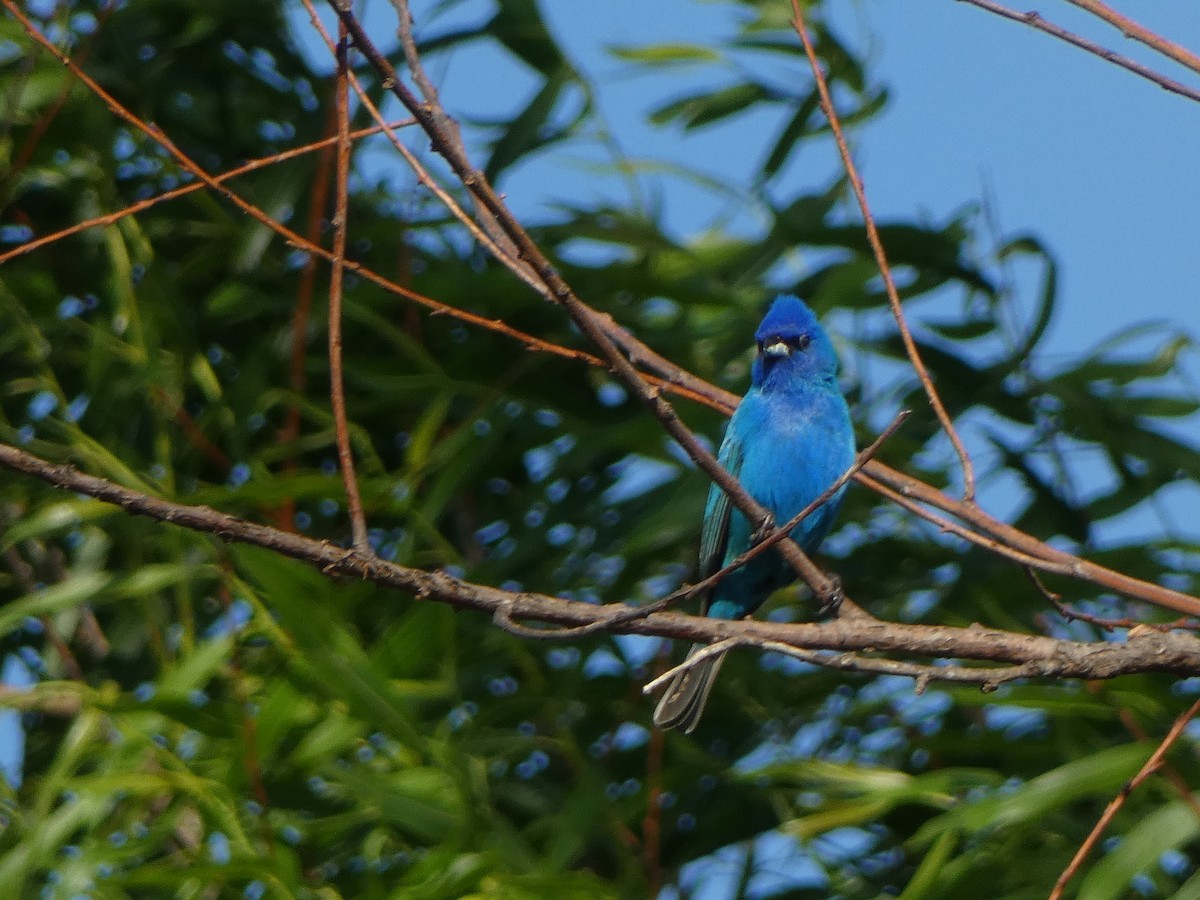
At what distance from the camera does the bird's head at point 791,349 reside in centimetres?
374

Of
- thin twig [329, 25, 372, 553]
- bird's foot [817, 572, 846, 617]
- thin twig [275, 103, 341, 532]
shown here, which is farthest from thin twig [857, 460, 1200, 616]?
thin twig [275, 103, 341, 532]

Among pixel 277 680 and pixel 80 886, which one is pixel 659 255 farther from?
pixel 80 886

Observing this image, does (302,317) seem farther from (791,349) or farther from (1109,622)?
(1109,622)

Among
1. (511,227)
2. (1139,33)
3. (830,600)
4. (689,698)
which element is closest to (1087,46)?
(1139,33)

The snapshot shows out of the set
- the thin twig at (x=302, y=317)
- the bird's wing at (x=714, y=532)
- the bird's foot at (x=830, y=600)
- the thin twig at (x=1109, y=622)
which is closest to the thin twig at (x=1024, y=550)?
the thin twig at (x=1109, y=622)

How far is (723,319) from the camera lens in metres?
3.63

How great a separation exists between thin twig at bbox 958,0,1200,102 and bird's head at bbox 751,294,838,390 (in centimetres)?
177

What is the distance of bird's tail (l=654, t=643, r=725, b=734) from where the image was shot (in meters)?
3.10

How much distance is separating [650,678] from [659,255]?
1.05 m

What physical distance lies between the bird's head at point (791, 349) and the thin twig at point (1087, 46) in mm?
1772

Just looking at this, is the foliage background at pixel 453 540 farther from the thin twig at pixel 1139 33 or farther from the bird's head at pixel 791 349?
the thin twig at pixel 1139 33

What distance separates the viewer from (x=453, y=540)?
3.60 metres

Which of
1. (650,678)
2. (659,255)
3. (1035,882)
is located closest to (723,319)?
(659,255)

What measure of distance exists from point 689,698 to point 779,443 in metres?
0.84
